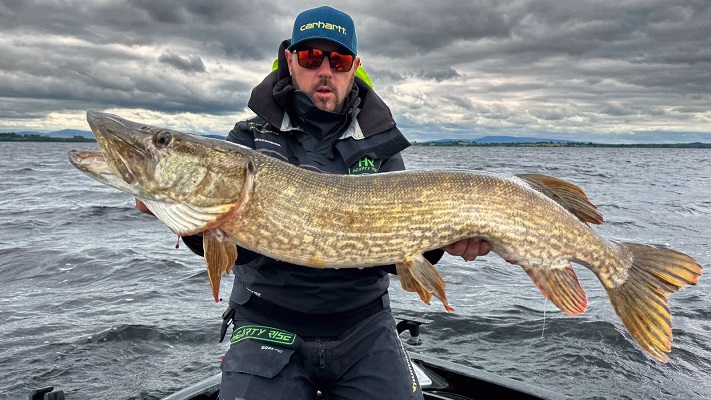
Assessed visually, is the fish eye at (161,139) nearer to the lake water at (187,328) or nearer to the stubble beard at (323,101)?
the stubble beard at (323,101)

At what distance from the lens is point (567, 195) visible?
3445 mm

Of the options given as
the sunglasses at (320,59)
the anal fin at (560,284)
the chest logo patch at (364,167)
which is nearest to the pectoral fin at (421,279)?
Answer: the anal fin at (560,284)

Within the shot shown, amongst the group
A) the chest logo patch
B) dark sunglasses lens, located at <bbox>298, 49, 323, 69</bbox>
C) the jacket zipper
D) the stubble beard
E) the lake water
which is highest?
dark sunglasses lens, located at <bbox>298, 49, 323, 69</bbox>

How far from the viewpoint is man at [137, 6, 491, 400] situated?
128 inches

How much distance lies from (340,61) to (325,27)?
26 cm

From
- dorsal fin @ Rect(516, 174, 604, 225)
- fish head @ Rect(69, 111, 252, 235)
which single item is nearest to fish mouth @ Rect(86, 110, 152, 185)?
fish head @ Rect(69, 111, 252, 235)

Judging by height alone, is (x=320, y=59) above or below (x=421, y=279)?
above

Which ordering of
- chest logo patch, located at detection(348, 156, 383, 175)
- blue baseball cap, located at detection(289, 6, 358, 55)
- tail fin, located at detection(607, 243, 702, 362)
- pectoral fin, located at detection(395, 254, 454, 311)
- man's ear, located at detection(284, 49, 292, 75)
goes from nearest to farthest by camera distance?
pectoral fin, located at detection(395, 254, 454, 311) → tail fin, located at detection(607, 243, 702, 362) → chest logo patch, located at detection(348, 156, 383, 175) → blue baseball cap, located at detection(289, 6, 358, 55) → man's ear, located at detection(284, 49, 292, 75)

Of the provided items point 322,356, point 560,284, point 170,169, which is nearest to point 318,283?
point 322,356

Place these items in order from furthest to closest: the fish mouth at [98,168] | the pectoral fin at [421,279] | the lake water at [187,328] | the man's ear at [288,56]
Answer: the lake water at [187,328]
the man's ear at [288,56]
the pectoral fin at [421,279]
the fish mouth at [98,168]

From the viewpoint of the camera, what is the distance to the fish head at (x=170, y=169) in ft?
9.06

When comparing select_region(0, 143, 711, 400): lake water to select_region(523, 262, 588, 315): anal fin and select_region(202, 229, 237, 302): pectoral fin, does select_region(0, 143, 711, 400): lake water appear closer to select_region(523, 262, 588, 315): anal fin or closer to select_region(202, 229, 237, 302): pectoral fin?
select_region(523, 262, 588, 315): anal fin

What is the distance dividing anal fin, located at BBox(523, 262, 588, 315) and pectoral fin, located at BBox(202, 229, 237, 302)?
A: 180cm

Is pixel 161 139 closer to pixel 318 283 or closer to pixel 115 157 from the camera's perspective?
pixel 115 157
